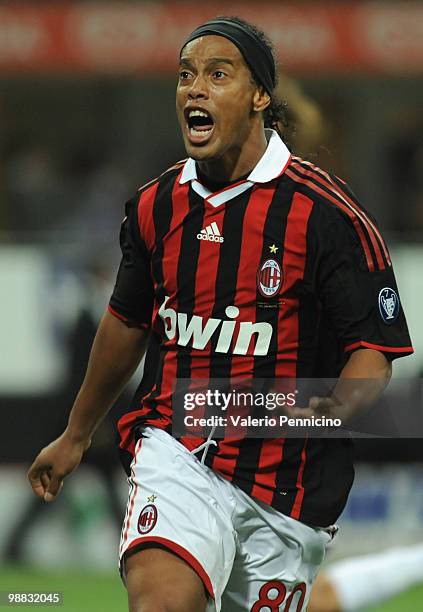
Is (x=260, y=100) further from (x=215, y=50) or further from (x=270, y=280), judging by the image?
(x=270, y=280)

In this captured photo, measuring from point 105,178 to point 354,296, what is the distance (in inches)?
324

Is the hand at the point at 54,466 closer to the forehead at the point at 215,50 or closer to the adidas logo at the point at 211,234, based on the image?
the adidas logo at the point at 211,234

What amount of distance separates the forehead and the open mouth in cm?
15

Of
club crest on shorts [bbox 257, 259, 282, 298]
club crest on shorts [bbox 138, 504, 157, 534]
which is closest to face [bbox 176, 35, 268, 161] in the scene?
club crest on shorts [bbox 257, 259, 282, 298]

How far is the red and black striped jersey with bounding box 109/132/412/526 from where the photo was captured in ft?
12.6

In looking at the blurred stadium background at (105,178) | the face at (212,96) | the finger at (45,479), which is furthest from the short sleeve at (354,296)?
the finger at (45,479)

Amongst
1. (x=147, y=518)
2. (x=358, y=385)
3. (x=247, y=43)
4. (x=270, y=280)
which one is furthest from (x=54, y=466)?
(x=247, y=43)

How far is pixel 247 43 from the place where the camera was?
390cm

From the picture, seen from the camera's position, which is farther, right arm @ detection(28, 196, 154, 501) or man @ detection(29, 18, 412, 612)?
right arm @ detection(28, 196, 154, 501)

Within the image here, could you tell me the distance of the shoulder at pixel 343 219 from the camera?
152 inches

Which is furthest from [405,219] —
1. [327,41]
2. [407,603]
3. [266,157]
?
[266,157]

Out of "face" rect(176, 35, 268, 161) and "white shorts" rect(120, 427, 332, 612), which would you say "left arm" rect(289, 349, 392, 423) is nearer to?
"white shorts" rect(120, 427, 332, 612)

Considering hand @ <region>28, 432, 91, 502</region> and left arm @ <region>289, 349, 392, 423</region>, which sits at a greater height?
left arm @ <region>289, 349, 392, 423</region>

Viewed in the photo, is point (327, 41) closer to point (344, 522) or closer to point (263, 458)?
point (344, 522)
